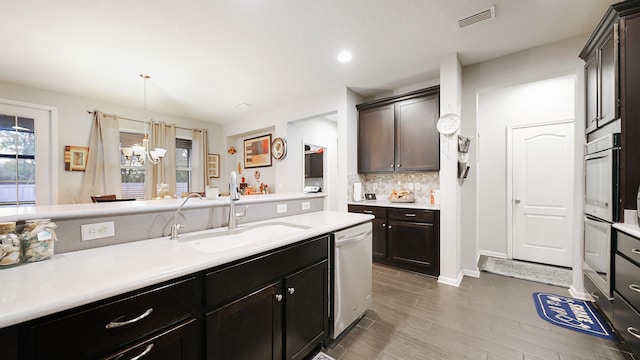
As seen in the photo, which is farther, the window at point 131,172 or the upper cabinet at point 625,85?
the window at point 131,172

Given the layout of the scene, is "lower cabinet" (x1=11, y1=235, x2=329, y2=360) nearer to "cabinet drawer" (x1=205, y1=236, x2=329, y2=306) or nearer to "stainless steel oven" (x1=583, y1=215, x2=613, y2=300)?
"cabinet drawer" (x1=205, y1=236, x2=329, y2=306)

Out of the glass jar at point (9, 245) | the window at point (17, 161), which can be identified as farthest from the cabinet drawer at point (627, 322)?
the window at point (17, 161)

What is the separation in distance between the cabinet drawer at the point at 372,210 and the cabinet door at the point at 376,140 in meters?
0.65

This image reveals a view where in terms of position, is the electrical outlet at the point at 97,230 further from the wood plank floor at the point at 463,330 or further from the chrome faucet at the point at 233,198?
the wood plank floor at the point at 463,330

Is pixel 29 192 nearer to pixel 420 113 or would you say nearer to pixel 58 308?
pixel 58 308

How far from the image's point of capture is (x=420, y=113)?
3.50 m

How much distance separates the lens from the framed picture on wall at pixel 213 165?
19.9 feet

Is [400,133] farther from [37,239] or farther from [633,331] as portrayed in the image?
[37,239]

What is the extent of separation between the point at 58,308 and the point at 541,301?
143 inches

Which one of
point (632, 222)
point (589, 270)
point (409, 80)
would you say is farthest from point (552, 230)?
point (409, 80)

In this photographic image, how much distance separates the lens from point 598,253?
2076mm

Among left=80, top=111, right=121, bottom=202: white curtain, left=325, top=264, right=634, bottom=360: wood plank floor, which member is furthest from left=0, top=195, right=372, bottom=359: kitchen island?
left=80, top=111, right=121, bottom=202: white curtain

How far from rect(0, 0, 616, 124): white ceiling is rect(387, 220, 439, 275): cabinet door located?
2173mm

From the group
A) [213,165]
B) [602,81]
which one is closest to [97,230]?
[602,81]
